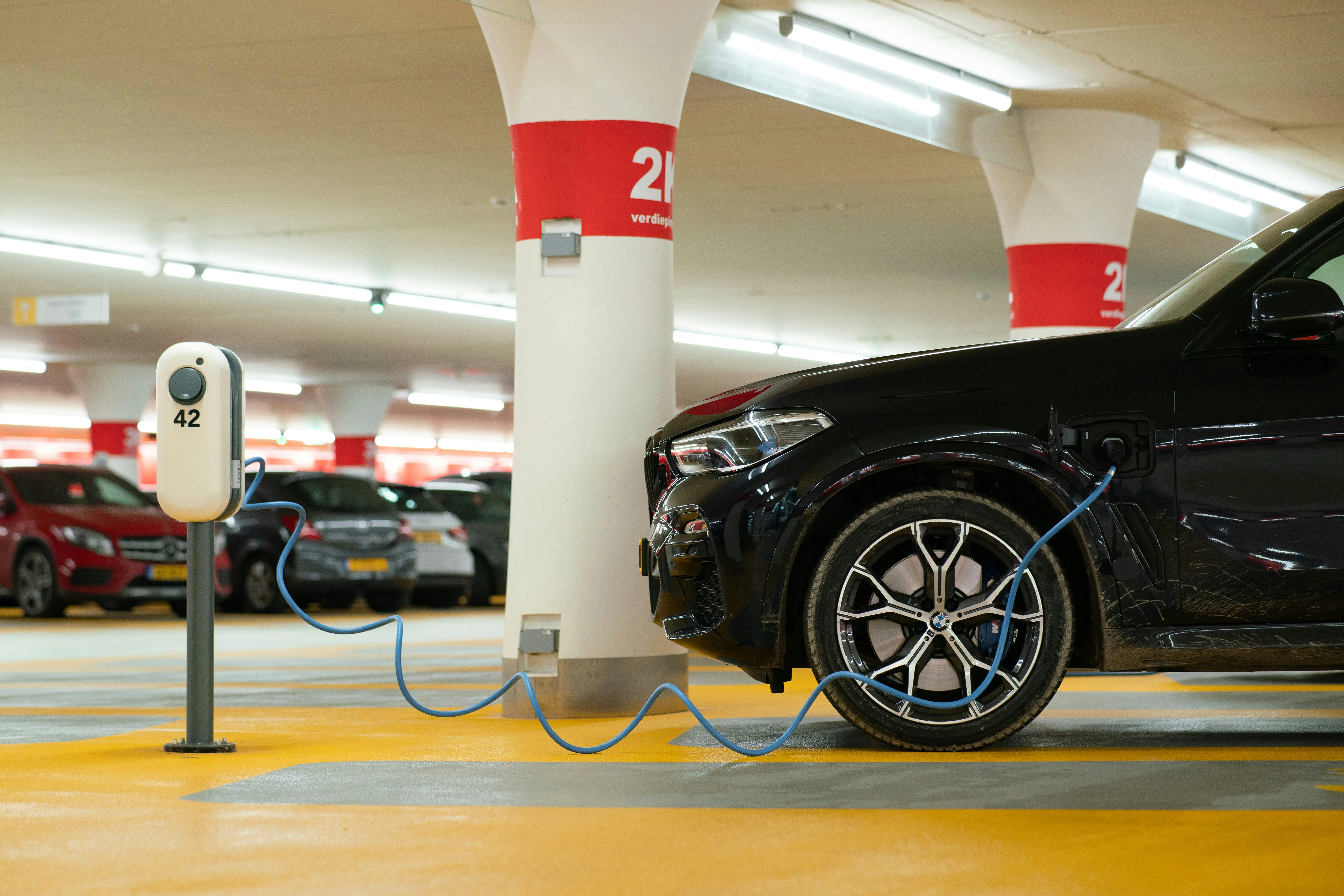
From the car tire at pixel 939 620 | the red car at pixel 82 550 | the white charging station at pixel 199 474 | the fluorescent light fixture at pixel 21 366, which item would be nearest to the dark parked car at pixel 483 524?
the red car at pixel 82 550

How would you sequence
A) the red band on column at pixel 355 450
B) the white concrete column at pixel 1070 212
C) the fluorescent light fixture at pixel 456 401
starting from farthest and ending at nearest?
the fluorescent light fixture at pixel 456 401
the red band on column at pixel 355 450
the white concrete column at pixel 1070 212

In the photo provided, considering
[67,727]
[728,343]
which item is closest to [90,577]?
[67,727]

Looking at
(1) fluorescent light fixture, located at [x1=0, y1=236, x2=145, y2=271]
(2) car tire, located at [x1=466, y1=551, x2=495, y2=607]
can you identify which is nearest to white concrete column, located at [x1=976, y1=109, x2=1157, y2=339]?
(2) car tire, located at [x1=466, y1=551, x2=495, y2=607]

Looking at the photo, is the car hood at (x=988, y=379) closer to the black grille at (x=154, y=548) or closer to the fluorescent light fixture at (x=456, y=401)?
the black grille at (x=154, y=548)

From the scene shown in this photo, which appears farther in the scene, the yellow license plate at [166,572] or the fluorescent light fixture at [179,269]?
the fluorescent light fixture at [179,269]

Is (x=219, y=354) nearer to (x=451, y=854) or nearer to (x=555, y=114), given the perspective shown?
(x=555, y=114)

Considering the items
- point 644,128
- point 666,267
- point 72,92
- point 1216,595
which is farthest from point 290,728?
point 72,92

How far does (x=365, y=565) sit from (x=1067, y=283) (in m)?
7.51

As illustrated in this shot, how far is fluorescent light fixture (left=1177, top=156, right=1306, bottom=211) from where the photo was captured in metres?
16.4

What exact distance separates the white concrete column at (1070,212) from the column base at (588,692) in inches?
346

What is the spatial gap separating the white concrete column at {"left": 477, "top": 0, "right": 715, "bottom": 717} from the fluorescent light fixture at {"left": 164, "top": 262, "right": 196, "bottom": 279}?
50.1ft

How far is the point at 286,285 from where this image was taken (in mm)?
22453

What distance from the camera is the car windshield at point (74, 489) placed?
1552 centimetres

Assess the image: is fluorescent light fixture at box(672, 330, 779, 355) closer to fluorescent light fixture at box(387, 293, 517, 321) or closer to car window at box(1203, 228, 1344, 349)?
fluorescent light fixture at box(387, 293, 517, 321)
